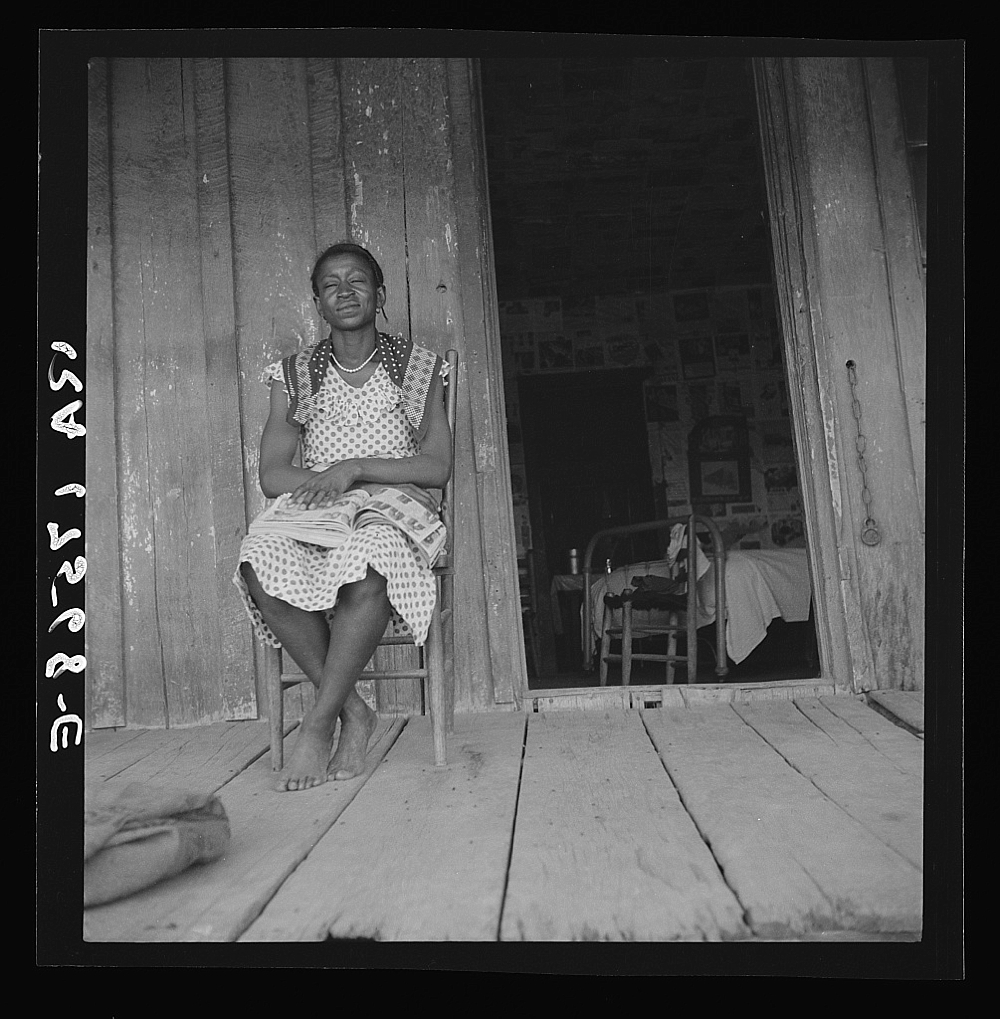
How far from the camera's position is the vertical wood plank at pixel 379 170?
10.4ft

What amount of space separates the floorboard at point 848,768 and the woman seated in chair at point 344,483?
3.03ft

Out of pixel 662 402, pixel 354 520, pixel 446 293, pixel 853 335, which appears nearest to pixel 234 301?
pixel 446 293

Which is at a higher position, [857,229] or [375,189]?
[375,189]

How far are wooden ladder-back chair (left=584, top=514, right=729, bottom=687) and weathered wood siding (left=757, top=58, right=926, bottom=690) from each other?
0.92 m

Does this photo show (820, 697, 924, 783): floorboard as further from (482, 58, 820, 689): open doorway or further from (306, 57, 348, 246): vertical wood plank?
(482, 58, 820, 689): open doorway

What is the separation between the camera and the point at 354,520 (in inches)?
92.7

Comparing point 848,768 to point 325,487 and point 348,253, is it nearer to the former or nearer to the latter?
point 325,487

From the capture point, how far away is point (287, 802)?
2027 millimetres

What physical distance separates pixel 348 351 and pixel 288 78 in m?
1.16

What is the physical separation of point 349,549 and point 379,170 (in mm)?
1517

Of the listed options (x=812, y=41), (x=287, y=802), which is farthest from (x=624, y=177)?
(x=287, y=802)

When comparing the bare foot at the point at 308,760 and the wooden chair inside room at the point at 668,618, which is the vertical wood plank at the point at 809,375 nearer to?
the wooden chair inside room at the point at 668,618

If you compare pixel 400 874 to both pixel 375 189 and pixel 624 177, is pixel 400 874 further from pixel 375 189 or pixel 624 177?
pixel 624 177

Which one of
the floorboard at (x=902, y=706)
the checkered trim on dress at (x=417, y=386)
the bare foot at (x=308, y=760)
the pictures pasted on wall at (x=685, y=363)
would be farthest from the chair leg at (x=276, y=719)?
the pictures pasted on wall at (x=685, y=363)
